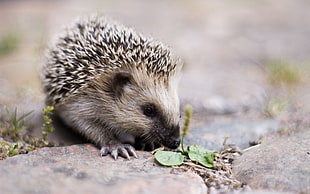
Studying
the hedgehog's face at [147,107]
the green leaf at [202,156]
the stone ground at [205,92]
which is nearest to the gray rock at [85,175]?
the stone ground at [205,92]

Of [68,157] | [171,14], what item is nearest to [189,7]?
[171,14]

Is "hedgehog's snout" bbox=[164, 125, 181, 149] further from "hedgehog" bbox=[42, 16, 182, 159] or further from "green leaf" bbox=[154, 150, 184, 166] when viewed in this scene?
"green leaf" bbox=[154, 150, 184, 166]

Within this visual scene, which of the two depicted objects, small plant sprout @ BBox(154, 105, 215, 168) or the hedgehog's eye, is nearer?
small plant sprout @ BBox(154, 105, 215, 168)

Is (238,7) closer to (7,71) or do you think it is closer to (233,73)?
(233,73)

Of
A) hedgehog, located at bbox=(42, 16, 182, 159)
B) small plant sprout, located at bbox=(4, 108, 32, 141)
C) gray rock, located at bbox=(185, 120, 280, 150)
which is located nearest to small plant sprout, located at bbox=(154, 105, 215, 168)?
hedgehog, located at bbox=(42, 16, 182, 159)

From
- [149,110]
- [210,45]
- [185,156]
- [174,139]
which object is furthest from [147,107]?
[210,45]

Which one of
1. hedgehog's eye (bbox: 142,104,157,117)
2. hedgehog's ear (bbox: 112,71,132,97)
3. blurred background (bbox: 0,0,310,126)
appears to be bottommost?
hedgehog's eye (bbox: 142,104,157,117)
